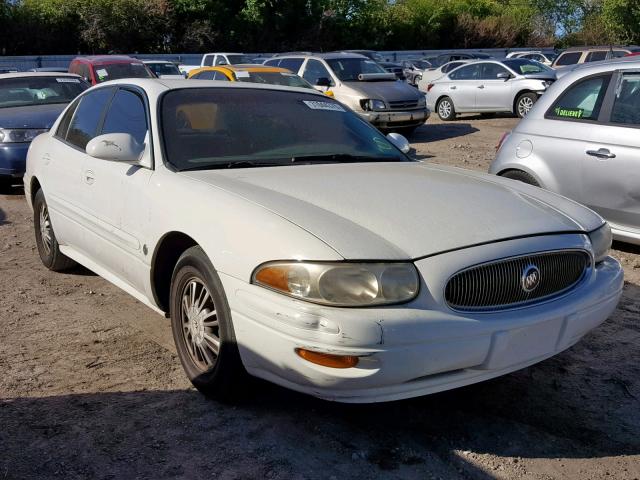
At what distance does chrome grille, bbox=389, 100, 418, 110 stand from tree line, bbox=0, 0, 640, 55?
25.5m

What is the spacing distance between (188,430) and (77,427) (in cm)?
51

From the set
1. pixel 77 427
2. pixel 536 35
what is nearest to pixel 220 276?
pixel 77 427

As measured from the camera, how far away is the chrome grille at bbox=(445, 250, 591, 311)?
10.5 feet

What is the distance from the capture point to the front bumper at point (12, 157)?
9562 millimetres

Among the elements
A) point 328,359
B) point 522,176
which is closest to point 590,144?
point 522,176

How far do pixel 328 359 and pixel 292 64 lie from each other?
14546mm

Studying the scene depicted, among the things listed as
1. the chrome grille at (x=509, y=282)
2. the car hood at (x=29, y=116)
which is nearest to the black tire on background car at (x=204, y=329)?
the chrome grille at (x=509, y=282)

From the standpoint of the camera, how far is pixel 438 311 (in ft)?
10.1

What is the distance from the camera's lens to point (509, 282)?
3.31m

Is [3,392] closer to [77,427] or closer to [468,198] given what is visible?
[77,427]

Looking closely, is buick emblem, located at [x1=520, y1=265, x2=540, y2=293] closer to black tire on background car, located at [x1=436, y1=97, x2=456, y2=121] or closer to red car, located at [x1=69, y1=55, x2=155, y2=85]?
red car, located at [x1=69, y1=55, x2=155, y2=85]

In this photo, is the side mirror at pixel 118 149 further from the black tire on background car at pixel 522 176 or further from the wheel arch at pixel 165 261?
the black tire on background car at pixel 522 176

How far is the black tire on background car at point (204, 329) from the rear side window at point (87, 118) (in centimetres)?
185

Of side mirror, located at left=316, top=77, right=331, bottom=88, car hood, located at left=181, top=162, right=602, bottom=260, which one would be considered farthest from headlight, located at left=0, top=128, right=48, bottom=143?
side mirror, located at left=316, top=77, right=331, bottom=88
